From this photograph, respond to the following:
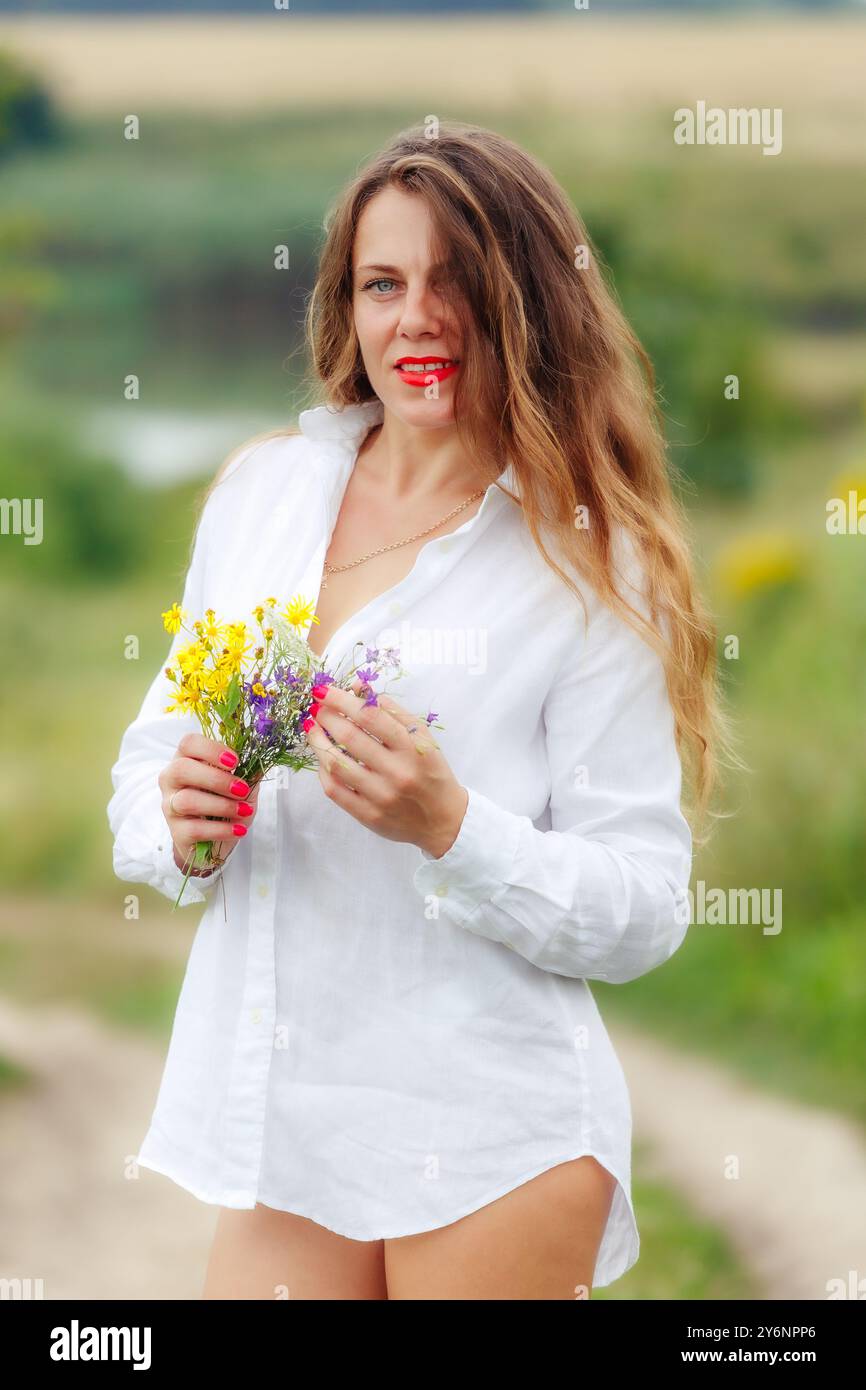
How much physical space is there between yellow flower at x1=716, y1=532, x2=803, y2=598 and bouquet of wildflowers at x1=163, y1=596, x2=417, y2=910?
157 inches

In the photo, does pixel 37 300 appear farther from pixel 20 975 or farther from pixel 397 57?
pixel 20 975

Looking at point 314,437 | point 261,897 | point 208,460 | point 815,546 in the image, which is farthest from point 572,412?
point 208,460

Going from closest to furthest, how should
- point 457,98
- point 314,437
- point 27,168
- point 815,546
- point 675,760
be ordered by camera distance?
point 675,760 < point 314,437 < point 815,546 < point 457,98 < point 27,168

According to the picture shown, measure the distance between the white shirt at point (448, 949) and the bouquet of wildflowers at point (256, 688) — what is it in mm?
58

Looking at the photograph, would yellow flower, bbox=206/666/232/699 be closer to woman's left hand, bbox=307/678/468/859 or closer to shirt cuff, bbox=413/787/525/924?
woman's left hand, bbox=307/678/468/859

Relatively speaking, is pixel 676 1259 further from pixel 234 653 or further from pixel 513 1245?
pixel 234 653

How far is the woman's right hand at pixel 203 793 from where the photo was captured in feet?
4.10

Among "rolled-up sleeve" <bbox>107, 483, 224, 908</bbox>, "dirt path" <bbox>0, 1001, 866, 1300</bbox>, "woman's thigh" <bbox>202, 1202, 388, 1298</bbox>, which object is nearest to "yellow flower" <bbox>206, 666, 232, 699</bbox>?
"rolled-up sleeve" <bbox>107, 483, 224, 908</bbox>

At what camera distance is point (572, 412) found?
141 centimetres

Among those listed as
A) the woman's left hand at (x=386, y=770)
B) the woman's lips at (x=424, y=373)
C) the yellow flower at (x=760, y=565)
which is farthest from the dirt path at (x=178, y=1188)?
the woman's lips at (x=424, y=373)

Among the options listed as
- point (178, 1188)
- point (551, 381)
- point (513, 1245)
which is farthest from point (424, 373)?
point (178, 1188)

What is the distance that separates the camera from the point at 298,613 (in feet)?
4.21

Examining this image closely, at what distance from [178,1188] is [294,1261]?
9.21 ft

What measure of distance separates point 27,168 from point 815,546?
12.2 ft
